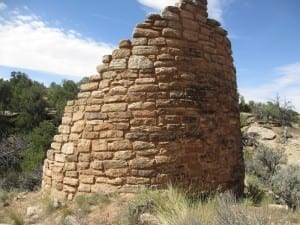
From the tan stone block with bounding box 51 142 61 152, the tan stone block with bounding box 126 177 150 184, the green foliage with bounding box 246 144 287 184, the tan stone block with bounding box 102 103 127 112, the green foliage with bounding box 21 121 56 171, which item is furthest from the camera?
the green foliage with bounding box 21 121 56 171

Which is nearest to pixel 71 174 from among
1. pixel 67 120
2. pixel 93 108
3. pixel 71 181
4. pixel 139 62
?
pixel 71 181

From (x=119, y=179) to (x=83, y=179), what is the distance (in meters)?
0.64

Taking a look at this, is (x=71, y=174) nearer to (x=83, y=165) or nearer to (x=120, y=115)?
(x=83, y=165)

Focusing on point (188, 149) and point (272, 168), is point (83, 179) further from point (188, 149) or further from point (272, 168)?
point (272, 168)

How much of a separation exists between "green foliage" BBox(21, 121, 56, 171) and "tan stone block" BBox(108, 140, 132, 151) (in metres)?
9.99

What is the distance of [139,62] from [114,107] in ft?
2.57

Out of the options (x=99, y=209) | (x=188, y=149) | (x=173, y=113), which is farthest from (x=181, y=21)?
(x=99, y=209)

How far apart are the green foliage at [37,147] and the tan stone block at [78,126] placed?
9.35m

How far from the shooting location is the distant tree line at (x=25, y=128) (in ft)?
44.5

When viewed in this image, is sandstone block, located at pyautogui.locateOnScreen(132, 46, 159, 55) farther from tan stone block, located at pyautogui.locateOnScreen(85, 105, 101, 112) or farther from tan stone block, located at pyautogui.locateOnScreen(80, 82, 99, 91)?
tan stone block, located at pyautogui.locateOnScreen(85, 105, 101, 112)

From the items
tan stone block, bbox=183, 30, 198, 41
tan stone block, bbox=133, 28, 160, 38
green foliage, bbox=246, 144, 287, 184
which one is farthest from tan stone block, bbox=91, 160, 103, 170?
green foliage, bbox=246, 144, 287, 184

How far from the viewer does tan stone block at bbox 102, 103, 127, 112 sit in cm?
560

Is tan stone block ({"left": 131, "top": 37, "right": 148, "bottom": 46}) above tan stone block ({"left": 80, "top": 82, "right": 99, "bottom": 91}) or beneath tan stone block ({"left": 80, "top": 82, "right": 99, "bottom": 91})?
above

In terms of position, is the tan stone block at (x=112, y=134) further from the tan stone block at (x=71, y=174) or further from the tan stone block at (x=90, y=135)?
the tan stone block at (x=71, y=174)
